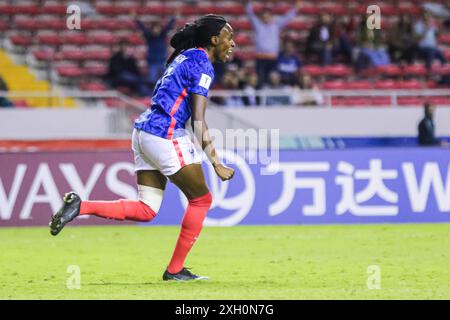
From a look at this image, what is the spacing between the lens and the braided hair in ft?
29.7

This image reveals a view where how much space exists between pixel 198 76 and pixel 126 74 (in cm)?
1226

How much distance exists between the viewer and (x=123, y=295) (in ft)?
26.5

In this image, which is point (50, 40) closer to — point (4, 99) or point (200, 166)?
point (4, 99)

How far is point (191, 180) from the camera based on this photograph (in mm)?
8883

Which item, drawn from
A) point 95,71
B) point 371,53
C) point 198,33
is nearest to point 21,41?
point 95,71

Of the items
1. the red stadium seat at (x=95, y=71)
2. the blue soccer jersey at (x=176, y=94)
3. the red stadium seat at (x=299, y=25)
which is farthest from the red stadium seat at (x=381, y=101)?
the blue soccer jersey at (x=176, y=94)

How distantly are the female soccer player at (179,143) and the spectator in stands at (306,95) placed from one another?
11.2 meters

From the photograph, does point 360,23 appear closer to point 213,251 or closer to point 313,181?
point 313,181

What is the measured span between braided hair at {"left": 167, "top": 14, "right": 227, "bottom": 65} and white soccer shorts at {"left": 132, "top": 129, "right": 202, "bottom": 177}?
0.79m

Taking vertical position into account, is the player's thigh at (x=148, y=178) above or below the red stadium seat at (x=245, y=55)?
below

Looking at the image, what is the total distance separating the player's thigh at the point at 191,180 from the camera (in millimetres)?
8844

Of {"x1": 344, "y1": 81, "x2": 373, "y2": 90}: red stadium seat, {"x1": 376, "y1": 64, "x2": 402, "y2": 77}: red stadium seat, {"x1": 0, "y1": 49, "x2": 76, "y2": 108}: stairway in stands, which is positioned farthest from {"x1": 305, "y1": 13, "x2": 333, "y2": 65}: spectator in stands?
{"x1": 0, "y1": 49, "x2": 76, "y2": 108}: stairway in stands

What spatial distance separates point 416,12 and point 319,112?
5.56 m

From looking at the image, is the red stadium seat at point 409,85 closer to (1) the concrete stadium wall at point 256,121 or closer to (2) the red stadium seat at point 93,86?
(1) the concrete stadium wall at point 256,121
